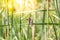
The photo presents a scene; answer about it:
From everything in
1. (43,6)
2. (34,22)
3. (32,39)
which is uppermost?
(43,6)

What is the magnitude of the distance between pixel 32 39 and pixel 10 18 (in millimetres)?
254

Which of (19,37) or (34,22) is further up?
(34,22)

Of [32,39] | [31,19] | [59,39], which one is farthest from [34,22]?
[59,39]

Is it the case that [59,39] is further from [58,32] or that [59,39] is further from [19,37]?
[19,37]

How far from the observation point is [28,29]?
139cm

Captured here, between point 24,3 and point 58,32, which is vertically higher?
point 24,3

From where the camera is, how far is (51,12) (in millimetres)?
1352

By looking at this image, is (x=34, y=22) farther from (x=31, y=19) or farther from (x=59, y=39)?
(x=59, y=39)

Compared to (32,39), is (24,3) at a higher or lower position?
higher

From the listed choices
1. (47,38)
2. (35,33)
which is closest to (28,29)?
(35,33)

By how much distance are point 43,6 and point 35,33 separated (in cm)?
23

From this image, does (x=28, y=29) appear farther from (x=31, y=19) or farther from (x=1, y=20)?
(x=1, y=20)

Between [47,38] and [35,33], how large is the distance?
106 mm

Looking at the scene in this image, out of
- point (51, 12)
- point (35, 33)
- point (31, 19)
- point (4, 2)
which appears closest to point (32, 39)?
point (35, 33)
